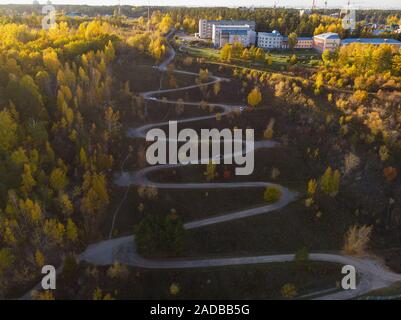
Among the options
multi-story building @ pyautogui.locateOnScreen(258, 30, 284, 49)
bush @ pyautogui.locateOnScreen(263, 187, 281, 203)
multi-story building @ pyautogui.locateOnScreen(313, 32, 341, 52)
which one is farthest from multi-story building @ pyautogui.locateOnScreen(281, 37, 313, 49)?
bush @ pyautogui.locateOnScreen(263, 187, 281, 203)

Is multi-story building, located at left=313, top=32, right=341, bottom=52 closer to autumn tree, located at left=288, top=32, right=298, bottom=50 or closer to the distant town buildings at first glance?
the distant town buildings

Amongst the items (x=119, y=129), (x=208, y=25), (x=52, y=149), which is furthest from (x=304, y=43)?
(x=52, y=149)

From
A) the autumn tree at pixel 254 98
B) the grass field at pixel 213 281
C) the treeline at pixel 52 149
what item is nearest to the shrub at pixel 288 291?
the grass field at pixel 213 281

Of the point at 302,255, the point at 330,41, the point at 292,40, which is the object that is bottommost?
the point at 302,255

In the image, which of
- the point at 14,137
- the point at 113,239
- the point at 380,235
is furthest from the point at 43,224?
the point at 380,235

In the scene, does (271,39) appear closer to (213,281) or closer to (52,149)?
(52,149)

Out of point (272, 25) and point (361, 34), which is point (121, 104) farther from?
point (361, 34)

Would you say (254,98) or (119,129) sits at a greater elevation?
(254,98)
